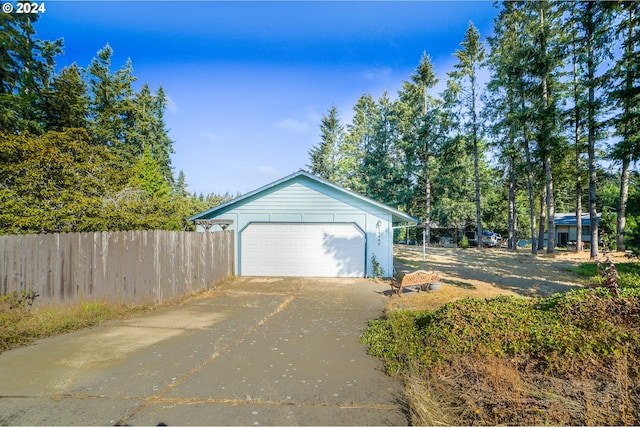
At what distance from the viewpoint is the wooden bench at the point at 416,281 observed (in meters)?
9.46

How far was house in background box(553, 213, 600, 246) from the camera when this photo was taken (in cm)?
3173

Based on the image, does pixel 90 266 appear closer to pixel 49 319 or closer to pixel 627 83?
pixel 49 319

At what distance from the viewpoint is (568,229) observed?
32.7m

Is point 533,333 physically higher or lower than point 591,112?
lower

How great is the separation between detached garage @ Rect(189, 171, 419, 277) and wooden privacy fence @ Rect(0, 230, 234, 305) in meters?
4.69

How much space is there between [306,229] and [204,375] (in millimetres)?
9087

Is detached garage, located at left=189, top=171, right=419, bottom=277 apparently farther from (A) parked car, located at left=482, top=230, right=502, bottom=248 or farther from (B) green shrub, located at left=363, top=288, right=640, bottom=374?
(A) parked car, located at left=482, top=230, right=502, bottom=248

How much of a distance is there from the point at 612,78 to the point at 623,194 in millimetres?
7081

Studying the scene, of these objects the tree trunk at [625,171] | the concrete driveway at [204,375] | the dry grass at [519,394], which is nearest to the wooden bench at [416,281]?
the concrete driveway at [204,375]

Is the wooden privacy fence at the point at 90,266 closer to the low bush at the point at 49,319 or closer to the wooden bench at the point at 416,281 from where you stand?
the low bush at the point at 49,319

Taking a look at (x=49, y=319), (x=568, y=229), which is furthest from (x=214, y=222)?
(x=568, y=229)

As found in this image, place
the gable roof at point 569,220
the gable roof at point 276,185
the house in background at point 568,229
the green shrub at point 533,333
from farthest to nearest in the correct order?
the house in background at point 568,229 < the gable roof at point 569,220 < the gable roof at point 276,185 < the green shrub at point 533,333

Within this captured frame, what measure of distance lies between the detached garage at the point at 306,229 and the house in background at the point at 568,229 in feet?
93.5

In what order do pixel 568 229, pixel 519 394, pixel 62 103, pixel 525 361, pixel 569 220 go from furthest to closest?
pixel 568 229 < pixel 569 220 < pixel 62 103 < pixel 525 361 < pixel 519 394
